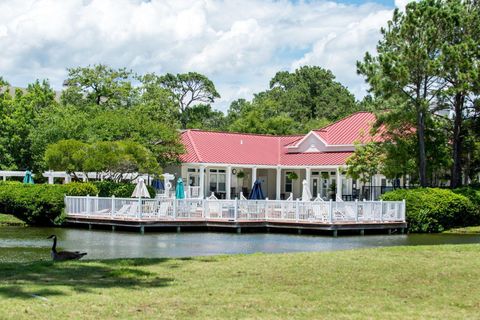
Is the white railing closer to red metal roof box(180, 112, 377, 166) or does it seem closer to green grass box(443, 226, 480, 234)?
red metal roof box(180, 112, 377, 166)

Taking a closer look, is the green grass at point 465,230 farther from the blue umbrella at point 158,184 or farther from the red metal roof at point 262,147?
the blue umbrella at point 158,184

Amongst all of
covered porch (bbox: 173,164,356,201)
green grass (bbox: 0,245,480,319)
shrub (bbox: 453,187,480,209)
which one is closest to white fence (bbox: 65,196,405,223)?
shrub (bbox: 453,187,480,209)

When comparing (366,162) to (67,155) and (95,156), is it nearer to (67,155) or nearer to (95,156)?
(95,156)

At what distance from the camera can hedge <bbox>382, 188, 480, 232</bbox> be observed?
110ft

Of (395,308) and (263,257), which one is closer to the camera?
(395,308)

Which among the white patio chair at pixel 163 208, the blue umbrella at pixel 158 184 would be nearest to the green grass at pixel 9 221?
the white patio chair at pixel 163 208

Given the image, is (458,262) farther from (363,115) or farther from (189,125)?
(189,125)

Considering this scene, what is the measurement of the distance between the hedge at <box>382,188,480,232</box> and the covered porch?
31.4 feet

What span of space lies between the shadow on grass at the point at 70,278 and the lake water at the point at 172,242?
6.39m

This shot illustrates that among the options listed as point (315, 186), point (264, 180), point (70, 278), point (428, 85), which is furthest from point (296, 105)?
point (70, 278)

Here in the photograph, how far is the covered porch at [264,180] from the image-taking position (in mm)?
46812

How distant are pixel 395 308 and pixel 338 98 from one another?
68555 millimetres

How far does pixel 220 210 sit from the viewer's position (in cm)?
3259

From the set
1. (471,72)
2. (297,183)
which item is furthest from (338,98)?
(471,72)
